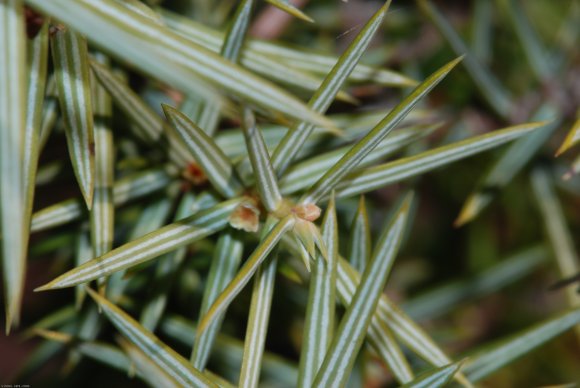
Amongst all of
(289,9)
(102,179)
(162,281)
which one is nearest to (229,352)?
(162,281)

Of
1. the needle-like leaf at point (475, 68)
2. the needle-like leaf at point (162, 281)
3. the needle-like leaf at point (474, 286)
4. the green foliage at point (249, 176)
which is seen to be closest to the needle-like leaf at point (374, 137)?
the green foliage at point (249, 176)

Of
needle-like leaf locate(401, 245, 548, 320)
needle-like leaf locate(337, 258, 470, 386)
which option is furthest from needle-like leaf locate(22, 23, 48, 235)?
needle-like leaf locate(401, 245, 548, 320)

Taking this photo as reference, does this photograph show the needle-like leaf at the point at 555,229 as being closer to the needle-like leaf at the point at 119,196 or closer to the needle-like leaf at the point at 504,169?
the needle-like leaf at the point at 504,169

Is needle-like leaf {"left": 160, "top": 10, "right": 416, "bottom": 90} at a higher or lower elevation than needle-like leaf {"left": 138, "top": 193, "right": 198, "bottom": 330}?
higher

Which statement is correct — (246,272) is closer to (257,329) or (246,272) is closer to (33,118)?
(257,329)

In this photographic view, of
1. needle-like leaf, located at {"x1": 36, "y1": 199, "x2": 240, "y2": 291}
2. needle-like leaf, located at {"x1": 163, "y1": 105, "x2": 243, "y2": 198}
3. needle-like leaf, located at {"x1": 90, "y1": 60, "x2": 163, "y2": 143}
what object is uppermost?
needle-like leaf, located at {"x1": 90, "y1": 60, "x2": 163, "y2": 143}

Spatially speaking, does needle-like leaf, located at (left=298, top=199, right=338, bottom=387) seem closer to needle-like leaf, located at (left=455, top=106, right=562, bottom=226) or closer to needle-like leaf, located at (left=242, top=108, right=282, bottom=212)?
needle-like leaf, located at (left=242, top=108, right=282, bottom=212)

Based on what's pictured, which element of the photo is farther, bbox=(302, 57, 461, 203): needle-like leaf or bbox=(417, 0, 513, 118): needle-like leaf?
bbox=(417, 0, 513, 118): needle-like leaf

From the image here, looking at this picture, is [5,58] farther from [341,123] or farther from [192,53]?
[341,123]
